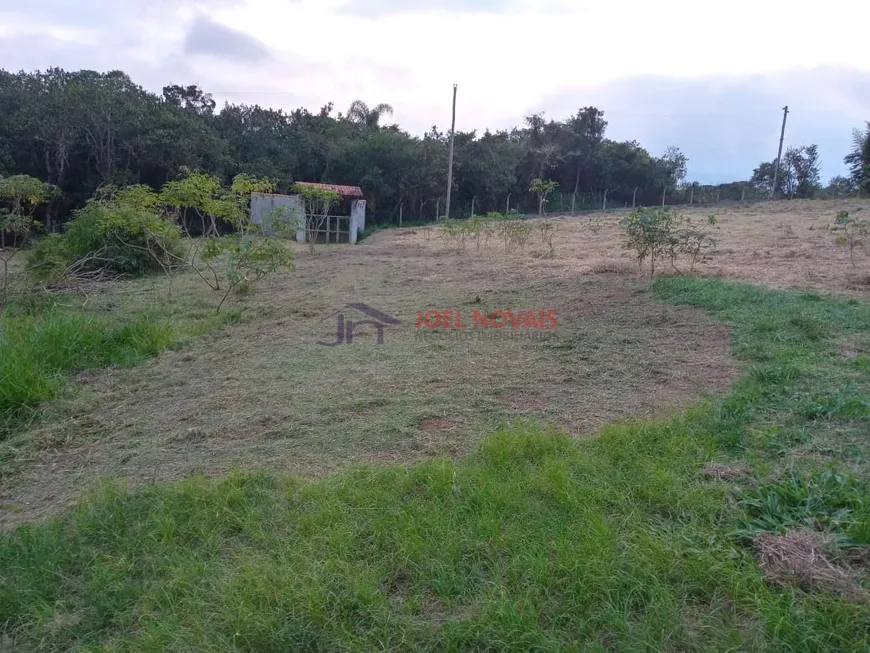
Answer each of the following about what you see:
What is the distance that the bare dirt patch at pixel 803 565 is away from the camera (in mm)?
1647

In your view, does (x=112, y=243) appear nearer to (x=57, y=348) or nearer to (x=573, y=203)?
(x=57, y=348)

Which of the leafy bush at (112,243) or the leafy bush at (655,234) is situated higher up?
the leafy bush at (655,234)

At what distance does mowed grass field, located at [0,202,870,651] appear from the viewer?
172cm

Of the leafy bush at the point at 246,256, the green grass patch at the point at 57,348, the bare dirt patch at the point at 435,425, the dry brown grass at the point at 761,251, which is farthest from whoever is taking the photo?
the leafy bush at the point at 246,256

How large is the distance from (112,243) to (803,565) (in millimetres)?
9959

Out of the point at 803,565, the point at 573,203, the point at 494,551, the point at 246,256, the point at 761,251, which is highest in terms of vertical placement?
the point at 573,203

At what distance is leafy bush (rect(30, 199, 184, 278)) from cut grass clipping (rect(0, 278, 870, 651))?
6483 millimetres

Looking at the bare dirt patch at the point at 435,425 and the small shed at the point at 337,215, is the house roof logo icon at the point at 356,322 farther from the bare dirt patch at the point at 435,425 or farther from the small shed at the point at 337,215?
the small shed at the point at 337,215

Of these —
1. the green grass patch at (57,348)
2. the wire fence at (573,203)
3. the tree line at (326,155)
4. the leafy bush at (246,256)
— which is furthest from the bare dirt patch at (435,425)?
the wire fence at (573,203)

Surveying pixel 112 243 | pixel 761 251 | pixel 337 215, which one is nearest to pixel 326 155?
pixel 337 215

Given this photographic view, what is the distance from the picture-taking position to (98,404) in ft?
12.6

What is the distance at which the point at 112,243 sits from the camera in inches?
357

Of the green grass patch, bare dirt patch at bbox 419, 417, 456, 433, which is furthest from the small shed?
bare dirt patch at bbox 419, 417, 456, 433

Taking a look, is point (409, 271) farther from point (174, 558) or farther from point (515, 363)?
point (174, 558)
